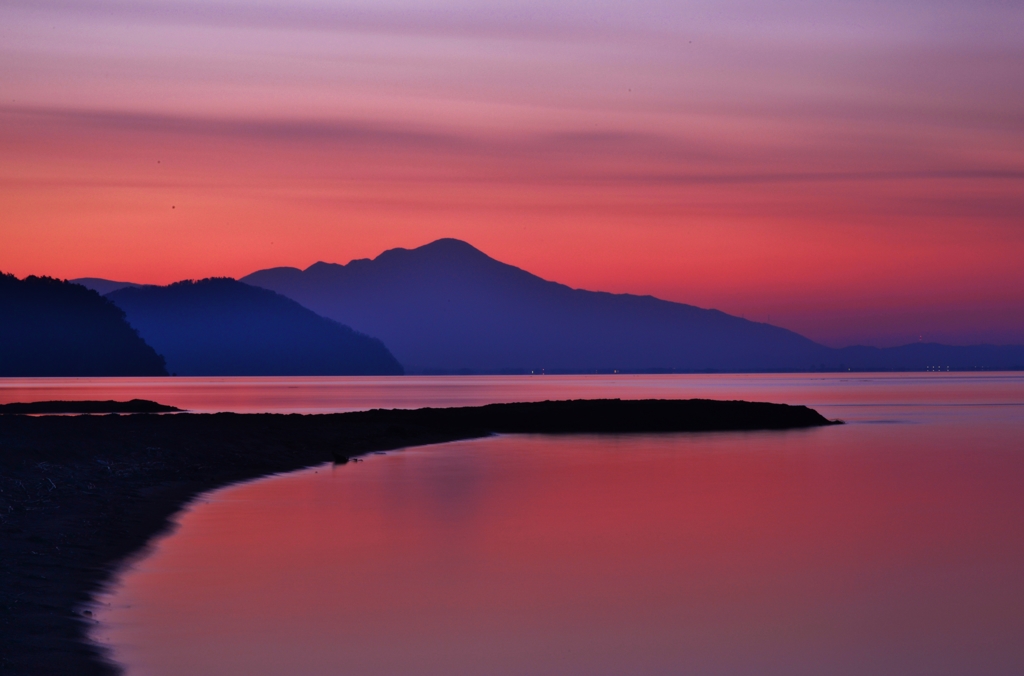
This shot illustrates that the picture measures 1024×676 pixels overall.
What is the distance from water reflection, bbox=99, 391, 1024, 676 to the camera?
13633 mm

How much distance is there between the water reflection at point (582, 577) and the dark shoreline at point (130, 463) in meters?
0.82

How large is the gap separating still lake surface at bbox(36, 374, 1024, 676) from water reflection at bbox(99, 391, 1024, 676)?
0.06 meters

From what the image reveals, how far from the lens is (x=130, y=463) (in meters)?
31.4

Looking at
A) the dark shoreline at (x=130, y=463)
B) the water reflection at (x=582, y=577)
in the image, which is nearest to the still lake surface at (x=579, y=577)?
the water reflection at (x=582, y=577)

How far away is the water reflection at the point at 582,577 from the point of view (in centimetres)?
1363

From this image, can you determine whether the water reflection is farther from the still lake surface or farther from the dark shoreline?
the dark shoreline

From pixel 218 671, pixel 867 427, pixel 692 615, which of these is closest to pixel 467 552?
pixel 692 615

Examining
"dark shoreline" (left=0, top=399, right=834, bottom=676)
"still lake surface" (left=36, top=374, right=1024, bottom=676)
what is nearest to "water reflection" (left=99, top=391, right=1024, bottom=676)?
"still lake surface" (left=36, top=374, right=1024, bottom=676)

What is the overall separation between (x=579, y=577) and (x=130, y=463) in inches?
678

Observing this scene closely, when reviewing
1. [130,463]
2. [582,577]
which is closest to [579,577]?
[582,577]

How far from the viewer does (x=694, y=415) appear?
6675 cm

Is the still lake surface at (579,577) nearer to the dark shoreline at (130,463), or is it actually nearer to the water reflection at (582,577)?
the water reflection at (582,577)

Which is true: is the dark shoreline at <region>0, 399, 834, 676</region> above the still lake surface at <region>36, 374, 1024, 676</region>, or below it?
above

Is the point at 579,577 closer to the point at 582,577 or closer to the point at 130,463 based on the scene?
the point at 582,577
